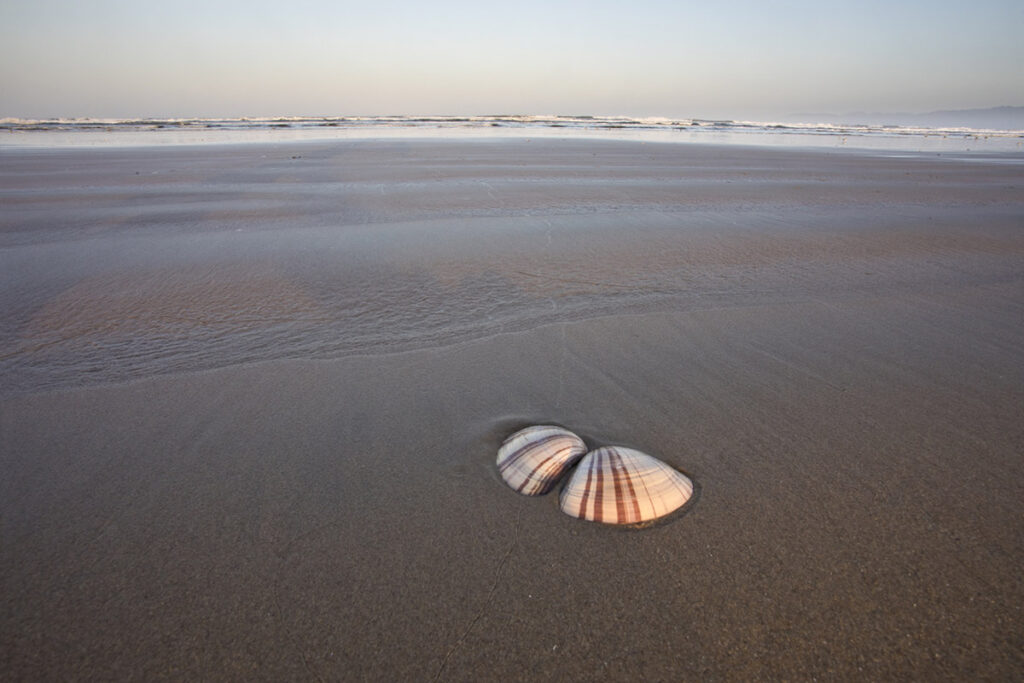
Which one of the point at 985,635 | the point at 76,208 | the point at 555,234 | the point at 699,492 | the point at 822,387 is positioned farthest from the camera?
the point at 76,208

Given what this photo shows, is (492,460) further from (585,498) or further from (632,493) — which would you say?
(632,493)

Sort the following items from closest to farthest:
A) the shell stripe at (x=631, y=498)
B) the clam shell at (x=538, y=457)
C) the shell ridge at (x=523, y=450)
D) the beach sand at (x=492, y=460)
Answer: the beach sand at (x=492, y=460), the shell stripe at (x=631, y=498), the clam shell at (x=538, y=457), the shell ridge at (x=523, y=450)

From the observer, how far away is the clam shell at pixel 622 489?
1890 mm

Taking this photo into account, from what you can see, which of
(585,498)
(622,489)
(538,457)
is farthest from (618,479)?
(538,457)

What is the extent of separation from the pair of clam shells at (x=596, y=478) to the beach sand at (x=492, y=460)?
0.25 ft

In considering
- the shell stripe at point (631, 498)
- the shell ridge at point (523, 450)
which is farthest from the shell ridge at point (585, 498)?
the shell ridge at point (523, 450)

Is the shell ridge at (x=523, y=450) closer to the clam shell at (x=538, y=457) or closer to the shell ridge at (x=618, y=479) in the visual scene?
the clam shell at (x=538, y=457)

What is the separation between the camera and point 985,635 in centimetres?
147

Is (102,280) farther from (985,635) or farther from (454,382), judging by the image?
(985,635)

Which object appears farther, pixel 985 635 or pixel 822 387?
pixel 822 387

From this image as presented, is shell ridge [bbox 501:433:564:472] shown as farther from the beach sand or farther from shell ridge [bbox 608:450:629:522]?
shell ridge [bbox 608:450:629:522]

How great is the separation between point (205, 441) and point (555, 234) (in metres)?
4.81

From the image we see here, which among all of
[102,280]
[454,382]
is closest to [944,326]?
[454,382]

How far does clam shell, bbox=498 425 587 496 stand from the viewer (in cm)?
207
